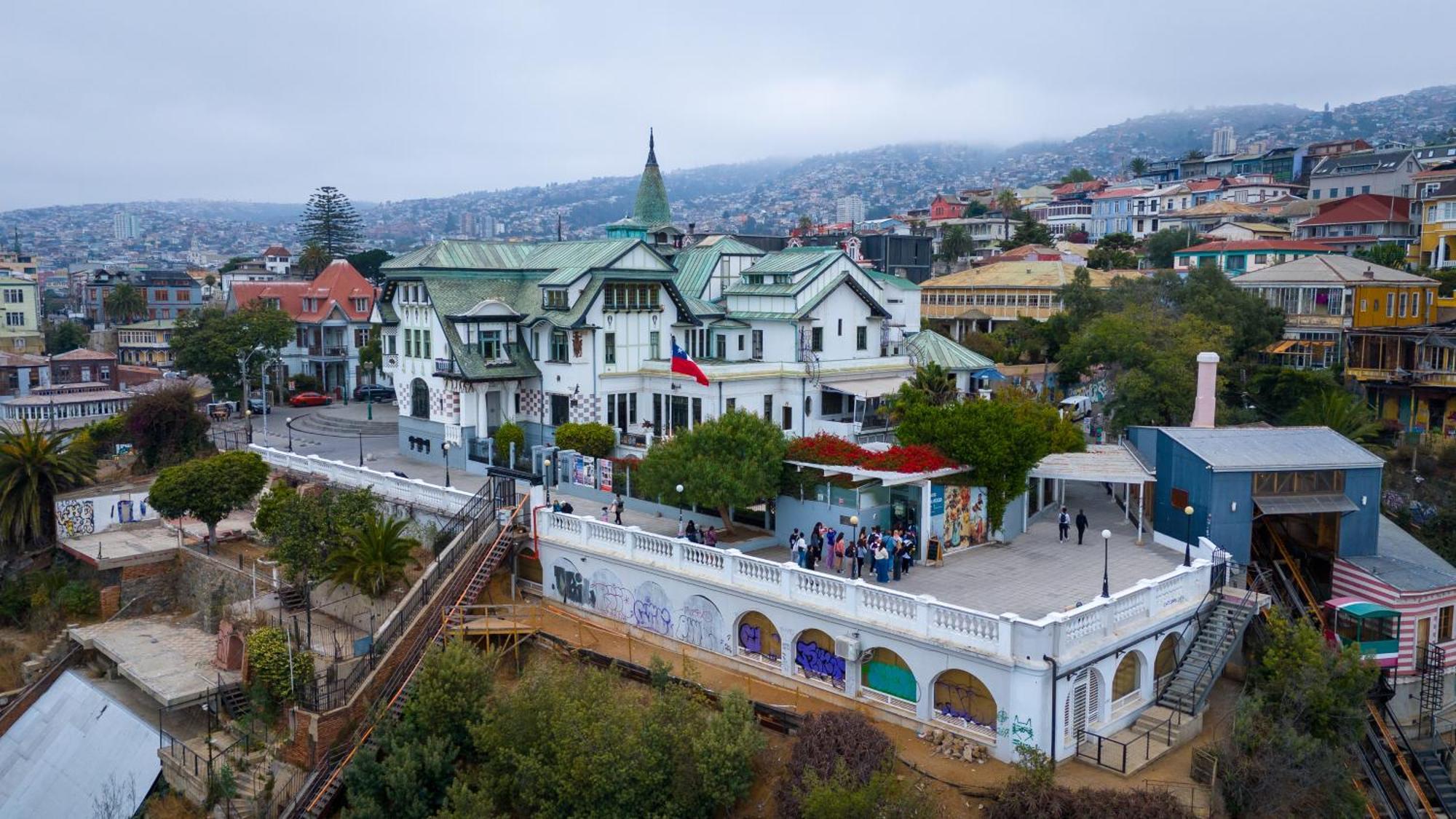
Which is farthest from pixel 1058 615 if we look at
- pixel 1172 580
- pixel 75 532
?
pixel 75 532

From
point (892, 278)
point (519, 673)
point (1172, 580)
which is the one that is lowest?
point (519, 673)

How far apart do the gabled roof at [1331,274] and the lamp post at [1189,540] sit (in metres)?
28.2

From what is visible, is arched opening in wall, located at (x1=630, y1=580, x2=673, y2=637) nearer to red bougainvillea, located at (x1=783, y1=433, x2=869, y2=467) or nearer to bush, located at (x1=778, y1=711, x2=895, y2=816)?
red bougainvillea, located at (x1=783, y1=433, x2=869, y2=467)

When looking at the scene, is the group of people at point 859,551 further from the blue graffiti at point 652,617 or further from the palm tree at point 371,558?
the palm tree at point 371,558

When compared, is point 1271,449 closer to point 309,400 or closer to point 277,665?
point 277,665

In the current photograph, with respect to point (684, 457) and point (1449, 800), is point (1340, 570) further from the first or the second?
point (684, 457)

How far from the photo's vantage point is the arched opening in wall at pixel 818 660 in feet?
66.4

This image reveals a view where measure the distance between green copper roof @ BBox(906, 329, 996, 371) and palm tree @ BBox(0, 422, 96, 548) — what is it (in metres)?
30.3

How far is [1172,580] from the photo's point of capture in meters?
20.7

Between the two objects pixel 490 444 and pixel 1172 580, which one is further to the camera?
pixel 490 444

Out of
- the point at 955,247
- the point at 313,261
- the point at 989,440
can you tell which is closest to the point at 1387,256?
the point at 955,247

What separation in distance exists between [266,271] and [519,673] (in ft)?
294

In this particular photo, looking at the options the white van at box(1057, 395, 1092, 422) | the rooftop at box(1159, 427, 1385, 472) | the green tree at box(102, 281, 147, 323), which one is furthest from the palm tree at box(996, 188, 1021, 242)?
the rooftop at box(1159, 427, 1385, 472)

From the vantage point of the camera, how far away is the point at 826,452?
25.2m
